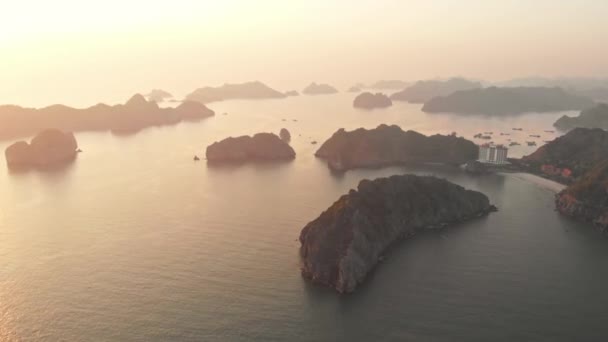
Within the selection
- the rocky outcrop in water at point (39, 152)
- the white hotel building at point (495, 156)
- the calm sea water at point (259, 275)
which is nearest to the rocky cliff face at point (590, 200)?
the calm sea water at point (259, 275)

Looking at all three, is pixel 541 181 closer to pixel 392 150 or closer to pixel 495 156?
pixel 495 156

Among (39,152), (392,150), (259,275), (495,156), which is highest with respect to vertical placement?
(392,150)

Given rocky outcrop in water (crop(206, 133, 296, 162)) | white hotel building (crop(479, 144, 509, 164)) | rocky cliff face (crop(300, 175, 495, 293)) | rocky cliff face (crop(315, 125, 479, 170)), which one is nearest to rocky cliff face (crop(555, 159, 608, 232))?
rocky cliff face (crop(300, 175, 495, 293))

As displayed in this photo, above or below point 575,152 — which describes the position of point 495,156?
below

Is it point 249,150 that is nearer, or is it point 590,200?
point 590,200

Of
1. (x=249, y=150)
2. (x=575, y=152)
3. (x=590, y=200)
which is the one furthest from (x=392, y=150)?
(x=590, y=200)

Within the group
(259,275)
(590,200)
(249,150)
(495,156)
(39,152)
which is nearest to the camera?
(259,275)

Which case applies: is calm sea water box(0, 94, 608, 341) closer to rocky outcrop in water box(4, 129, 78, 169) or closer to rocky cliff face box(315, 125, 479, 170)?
rocky cliff face box(315, 125, 479, 170)

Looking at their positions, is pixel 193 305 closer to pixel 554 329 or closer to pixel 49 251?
pixel 49 251
